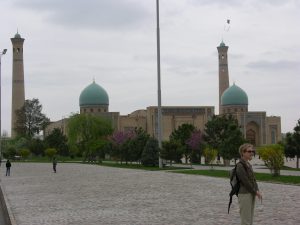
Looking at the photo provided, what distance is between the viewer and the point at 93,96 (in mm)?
90250

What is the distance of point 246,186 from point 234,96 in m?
87.7

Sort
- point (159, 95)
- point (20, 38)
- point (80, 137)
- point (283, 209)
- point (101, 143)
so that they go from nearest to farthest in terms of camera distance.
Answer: point (283, 209)
point (159, 95)
point (101, 143)
point (80, 137)
point (20, 38)

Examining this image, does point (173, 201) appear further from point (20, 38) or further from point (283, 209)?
point (20, 38)

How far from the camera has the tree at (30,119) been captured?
8825 cm

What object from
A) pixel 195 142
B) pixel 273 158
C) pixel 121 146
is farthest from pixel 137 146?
pixel 273 158

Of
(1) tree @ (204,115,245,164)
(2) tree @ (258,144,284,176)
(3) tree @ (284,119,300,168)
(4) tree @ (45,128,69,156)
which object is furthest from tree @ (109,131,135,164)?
(2) tree @ (258,144,284,176)

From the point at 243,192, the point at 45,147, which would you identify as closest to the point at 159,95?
the point at 243,192

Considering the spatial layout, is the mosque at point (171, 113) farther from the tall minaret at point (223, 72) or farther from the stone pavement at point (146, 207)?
the stone pavement at point (146, 207)

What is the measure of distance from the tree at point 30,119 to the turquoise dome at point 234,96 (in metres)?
30.9

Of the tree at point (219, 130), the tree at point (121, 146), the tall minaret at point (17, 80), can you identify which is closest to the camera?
the tree at point (219, 130)

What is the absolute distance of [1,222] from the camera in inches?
494

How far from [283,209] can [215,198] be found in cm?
327

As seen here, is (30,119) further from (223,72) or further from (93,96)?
(223,72)

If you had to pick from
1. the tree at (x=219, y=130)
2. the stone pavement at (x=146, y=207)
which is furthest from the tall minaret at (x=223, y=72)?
the stone pavement at (x=146, y=207)
